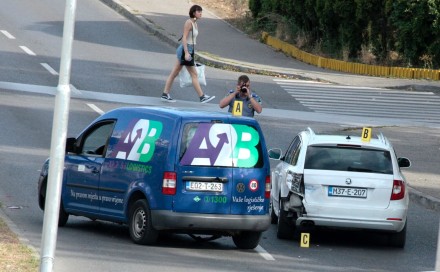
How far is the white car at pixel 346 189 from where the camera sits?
15.1 metres

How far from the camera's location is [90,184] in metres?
15.5

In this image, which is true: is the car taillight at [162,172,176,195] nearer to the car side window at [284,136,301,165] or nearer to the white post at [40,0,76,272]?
the car side window at [284,136,301,165]

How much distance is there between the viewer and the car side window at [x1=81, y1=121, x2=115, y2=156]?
612 inches

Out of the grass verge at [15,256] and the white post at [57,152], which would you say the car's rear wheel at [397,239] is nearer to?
the grass verge at [15,256]

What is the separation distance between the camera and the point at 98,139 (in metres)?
15.9

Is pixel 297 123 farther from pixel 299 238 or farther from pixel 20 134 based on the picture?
pixel 299 238

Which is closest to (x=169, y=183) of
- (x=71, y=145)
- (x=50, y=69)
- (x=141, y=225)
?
(x=141, y=225)

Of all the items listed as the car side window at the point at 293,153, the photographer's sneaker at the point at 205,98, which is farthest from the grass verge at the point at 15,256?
the photographer's sneaker at the point at 205,98

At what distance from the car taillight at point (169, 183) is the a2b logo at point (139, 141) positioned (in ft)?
1.32

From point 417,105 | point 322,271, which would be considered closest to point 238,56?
point 417,105

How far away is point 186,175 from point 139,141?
0.85 m

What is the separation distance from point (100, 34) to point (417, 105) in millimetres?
12755

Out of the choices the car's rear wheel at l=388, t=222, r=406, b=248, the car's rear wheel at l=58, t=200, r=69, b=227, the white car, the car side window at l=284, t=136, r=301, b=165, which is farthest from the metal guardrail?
the car's rear wheel at l=58, t=200, r=69, b=227

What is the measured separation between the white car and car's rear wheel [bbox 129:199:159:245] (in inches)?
76.3
